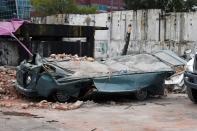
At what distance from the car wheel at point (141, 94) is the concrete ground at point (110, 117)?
0.89 ft

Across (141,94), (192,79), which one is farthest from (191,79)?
(141,94)

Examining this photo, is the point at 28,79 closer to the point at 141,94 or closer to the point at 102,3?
the point at 141,94

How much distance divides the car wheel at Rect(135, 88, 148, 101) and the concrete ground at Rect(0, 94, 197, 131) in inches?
10.7

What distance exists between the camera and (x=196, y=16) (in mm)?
29625

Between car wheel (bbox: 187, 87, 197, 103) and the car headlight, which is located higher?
the car headlight

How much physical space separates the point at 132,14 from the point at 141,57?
19.0m

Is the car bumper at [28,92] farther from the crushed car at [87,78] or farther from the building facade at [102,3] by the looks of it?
the building facade at [102,3]

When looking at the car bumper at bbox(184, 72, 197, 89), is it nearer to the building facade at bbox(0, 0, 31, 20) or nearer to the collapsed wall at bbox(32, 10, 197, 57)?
the building facade at bbox(0, 0, 31, 20)

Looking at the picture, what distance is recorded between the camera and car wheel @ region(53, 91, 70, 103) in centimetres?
1334

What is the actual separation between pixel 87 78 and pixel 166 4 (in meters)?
25.8

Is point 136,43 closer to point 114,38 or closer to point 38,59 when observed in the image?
point 114,38

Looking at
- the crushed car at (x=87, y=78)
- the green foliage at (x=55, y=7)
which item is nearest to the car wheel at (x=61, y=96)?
the crushed car at (x=87, y=78)

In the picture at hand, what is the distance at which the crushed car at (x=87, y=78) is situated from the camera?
13258 millimetres

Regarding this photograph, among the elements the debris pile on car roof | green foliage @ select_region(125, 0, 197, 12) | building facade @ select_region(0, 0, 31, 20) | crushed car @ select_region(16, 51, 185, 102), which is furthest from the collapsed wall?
crushed car @ select_region(16, 51, 185, 102)
